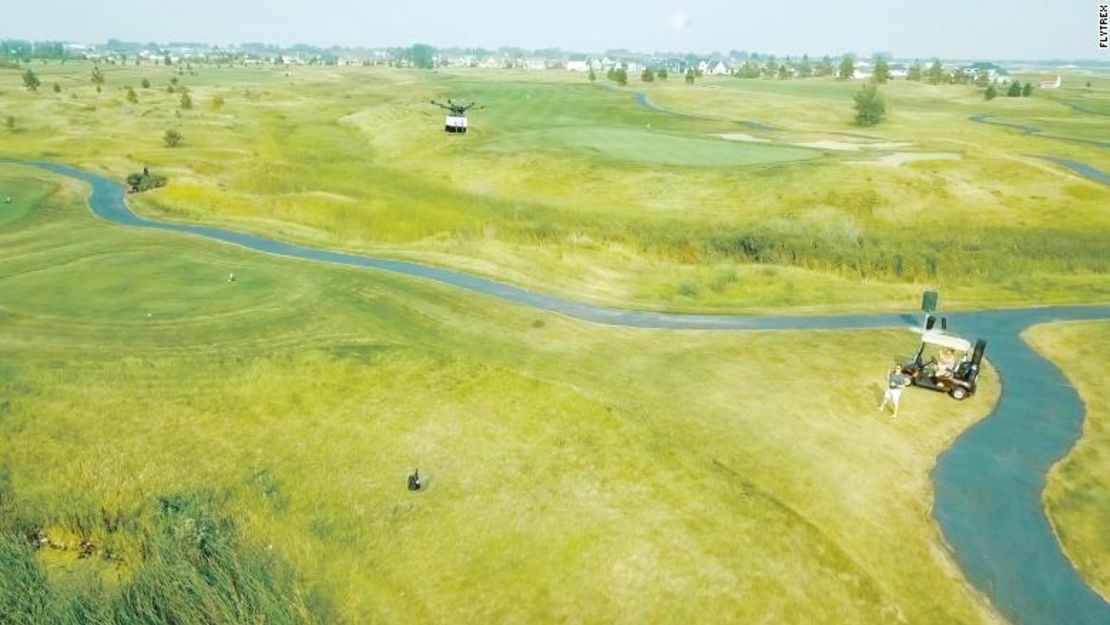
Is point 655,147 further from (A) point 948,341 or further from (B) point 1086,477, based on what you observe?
(B) point 1086,477

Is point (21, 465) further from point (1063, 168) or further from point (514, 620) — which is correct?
point (1063, 168)

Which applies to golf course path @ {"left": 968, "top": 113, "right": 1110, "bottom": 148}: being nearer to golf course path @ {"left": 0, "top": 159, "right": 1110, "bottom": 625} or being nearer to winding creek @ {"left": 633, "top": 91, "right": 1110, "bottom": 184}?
winding creek @ {"left": 633, "top": 91, "right": 1110, "bottom": 184}

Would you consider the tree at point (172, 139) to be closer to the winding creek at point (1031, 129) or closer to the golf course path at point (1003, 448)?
the golf course path at point (1003, 448)

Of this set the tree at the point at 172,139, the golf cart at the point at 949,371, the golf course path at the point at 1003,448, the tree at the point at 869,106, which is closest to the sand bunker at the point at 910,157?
the golf course path at the point at 1003,448

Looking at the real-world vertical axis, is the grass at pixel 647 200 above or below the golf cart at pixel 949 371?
above

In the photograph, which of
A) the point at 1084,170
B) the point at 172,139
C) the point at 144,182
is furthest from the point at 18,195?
the point at 1084,170

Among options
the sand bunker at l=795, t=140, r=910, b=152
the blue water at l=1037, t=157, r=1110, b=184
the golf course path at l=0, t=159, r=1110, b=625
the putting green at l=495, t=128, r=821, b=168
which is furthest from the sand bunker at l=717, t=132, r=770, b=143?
the golf course path at l=0, t=159, r=1110, b=625

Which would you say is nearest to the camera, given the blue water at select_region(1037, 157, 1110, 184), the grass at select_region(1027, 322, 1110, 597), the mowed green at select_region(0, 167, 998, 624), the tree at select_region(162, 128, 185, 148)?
the mowed green at select_region(0, 167, 998, 624)
